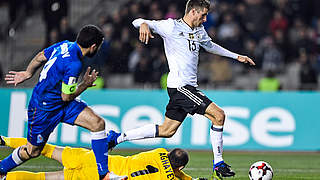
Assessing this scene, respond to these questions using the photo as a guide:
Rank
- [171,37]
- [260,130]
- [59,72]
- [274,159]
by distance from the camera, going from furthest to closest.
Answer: [260,130] → [274,159] → [171,37] → [59,72]

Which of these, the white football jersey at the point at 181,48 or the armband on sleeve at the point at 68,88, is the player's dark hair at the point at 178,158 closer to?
the armband on sleeve at the point at 68,88

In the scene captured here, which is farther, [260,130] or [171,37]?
[260,130]

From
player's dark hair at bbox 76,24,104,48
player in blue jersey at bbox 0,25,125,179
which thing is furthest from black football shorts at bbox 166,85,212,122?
player's dark hair at bbox 76,24,104,48

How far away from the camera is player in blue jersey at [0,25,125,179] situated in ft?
→ 24.7

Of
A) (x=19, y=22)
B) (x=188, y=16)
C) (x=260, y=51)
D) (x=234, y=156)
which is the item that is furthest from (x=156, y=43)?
(x=188, y=16)

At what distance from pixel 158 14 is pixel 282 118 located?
17.2ft

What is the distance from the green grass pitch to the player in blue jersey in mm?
2136

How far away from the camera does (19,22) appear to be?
18.6 m

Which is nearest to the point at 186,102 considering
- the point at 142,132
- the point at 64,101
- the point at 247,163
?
the point at 142,132

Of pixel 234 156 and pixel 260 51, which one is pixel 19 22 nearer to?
pixel 260 51

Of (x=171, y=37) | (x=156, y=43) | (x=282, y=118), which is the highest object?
(x=156, y=43)

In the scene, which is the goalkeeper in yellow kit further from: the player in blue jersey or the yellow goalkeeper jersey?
the player in blue jersey

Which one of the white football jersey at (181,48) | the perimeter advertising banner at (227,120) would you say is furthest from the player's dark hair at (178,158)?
the perimeter advertising banner at (227,120)

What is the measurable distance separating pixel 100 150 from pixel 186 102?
6.03ft
